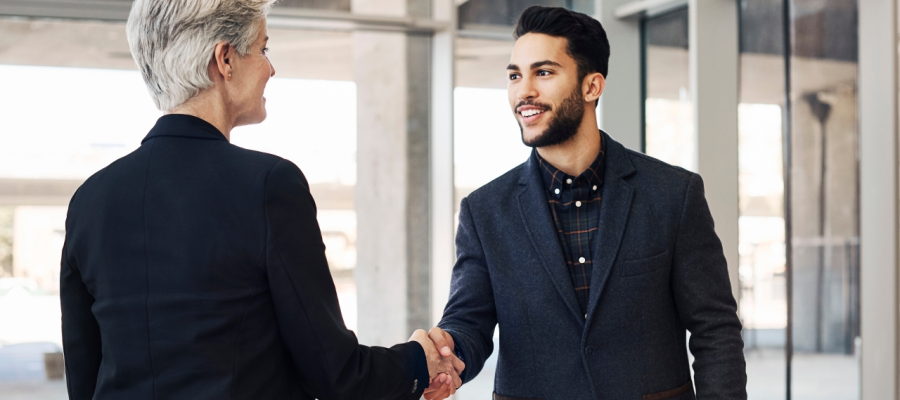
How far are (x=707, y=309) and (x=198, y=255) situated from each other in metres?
1.11

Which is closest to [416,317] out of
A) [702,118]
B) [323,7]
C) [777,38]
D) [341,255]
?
[341,255]

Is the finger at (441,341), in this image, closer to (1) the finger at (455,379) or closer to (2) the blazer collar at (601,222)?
(1) the finger at (455,379)

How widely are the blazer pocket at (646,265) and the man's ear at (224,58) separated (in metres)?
0.96

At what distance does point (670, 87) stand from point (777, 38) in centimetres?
67

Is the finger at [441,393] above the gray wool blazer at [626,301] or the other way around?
the other way around

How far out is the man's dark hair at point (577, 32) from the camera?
1982 millimetres

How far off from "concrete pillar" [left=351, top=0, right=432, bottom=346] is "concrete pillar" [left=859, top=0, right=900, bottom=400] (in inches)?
106

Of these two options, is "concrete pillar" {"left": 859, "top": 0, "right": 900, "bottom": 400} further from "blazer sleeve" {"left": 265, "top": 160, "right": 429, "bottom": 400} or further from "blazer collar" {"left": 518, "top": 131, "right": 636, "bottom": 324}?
"blazer sleeve" {"left": 265, "top": 160, "right": 429, "bottom": 400}

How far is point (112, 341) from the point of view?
1331mm

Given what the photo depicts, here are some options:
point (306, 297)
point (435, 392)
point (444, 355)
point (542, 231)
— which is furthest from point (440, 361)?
point (306, 297)

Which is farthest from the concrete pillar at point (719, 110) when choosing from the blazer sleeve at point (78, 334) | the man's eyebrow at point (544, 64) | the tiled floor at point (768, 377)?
the blazer sleeve at point (78, 334)

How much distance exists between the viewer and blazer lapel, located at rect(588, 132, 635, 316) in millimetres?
1773

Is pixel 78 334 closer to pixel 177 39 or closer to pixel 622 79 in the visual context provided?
pixel 177 39

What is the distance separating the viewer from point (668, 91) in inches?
152
